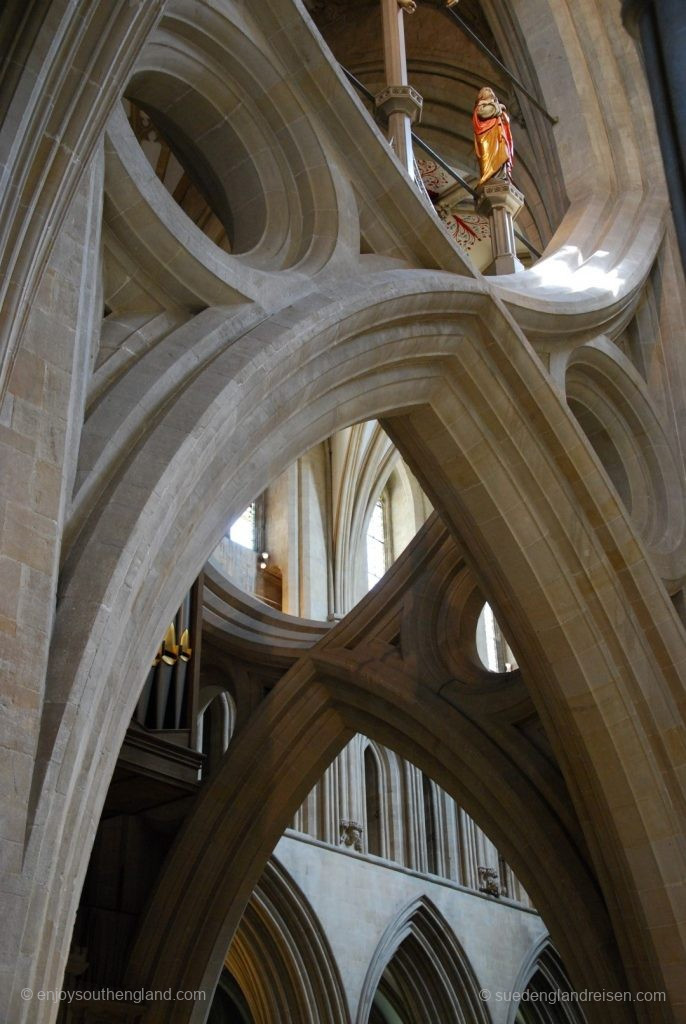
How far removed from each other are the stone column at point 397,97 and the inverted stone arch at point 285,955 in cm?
746

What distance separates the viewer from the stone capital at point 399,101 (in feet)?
28.6

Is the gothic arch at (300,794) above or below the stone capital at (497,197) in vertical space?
below

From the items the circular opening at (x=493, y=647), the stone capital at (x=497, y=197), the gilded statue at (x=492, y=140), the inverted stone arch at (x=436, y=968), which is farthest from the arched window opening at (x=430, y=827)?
the gilded statue at (x=492, y=140)

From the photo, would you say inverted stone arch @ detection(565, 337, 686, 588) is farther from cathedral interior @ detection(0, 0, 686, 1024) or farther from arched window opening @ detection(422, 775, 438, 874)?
arched window opening @ detection(422, 775, 438, 874)

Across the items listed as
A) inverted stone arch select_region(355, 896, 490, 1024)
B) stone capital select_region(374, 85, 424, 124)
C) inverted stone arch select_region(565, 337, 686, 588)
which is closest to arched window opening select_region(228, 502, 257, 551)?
inverted stone arch select_region(355, 896, 490, 1024)

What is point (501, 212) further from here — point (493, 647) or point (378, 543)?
point (493, 647)

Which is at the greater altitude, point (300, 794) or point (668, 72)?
point (668, 72)

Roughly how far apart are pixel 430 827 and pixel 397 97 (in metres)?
9.41

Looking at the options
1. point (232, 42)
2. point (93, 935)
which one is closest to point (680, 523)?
point (232, 42)

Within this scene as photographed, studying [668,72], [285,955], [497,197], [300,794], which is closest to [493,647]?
[285,955]

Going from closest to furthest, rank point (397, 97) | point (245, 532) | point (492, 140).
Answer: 1. point (397, 97)
2. point (492, 140)
3. point (245, 532)

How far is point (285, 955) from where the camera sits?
12.7 m

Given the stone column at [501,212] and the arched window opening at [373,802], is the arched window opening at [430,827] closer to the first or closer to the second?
the arched window opening at [373,802]

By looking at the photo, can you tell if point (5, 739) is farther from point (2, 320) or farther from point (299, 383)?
point (299, 383)
